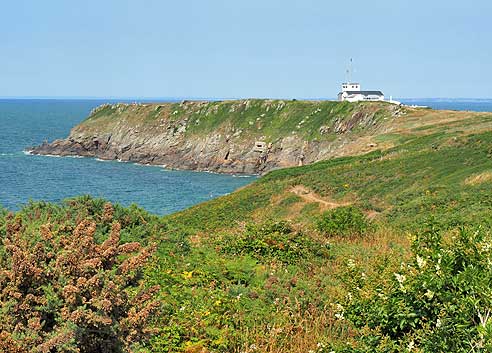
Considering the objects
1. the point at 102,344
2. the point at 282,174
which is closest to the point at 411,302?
the point at 102,344

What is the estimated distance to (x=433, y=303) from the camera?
21.3ft

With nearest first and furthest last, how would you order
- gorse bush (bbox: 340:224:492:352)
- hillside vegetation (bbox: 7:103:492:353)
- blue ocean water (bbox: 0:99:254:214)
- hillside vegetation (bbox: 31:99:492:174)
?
gorse bush (bbox: 340:224:492:352) < hillside vegetation (bbox: 7:103:492:353) < blue ocean water (bbox: 0:99:254:214) < hillside vegetation (bbox: 31:99:492:174)

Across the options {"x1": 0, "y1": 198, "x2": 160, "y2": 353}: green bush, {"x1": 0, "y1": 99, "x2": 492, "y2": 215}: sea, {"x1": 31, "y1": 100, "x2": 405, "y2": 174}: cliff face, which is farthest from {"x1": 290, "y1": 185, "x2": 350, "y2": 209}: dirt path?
{"x1": 31, "y1": 100, "x2": 405, "y2": 174}: cliff face

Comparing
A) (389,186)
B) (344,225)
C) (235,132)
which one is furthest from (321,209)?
(235,132)

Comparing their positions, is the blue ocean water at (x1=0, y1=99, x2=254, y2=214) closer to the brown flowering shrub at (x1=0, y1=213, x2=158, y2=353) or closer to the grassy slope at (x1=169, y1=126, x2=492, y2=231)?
the grassy slope at (x1=169, y1=126, x2=492, y2=231)

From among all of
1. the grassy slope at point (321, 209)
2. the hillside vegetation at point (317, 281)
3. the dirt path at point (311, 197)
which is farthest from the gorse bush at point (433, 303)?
the dirt path at point (311, 197)

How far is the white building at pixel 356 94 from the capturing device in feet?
396

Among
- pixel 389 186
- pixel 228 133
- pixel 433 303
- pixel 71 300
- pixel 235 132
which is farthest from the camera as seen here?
pixel 228 133

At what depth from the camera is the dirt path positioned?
118 feet

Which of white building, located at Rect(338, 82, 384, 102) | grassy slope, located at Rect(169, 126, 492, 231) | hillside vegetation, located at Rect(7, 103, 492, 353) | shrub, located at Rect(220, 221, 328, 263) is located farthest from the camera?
white building, located at Rect(338, 82, 384, 102)

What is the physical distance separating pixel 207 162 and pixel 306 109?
25.7 meters

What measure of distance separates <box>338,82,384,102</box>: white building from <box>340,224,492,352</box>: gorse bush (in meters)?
115

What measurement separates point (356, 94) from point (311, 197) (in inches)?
3443

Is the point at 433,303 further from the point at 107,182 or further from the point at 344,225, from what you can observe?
the point at 107,182
